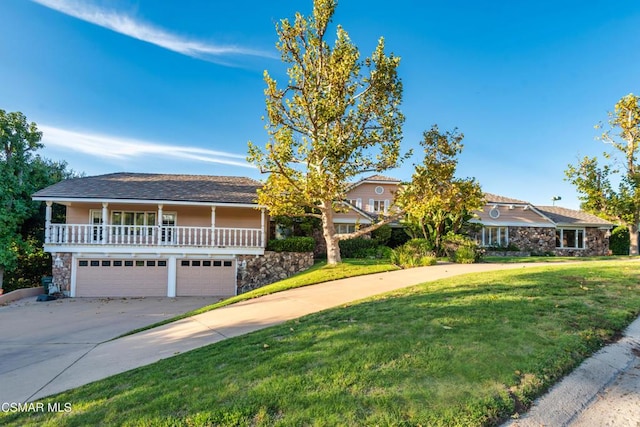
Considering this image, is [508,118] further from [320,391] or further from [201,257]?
[320,391]

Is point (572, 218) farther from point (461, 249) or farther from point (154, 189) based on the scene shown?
point (154, 189)

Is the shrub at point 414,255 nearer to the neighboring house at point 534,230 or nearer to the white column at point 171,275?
the neighboring house at point 534,230

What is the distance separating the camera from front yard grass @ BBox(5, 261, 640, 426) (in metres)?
3.04

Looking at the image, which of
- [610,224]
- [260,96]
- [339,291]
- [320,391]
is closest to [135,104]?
[260,96]

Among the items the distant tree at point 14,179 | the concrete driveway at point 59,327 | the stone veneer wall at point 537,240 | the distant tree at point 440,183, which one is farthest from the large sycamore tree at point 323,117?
the stone veneer wall at point 537,240

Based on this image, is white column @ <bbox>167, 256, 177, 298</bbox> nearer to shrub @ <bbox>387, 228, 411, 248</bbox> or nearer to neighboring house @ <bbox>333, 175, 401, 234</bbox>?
shrub @ <bbox>387, 228, 411, 248</bbox>

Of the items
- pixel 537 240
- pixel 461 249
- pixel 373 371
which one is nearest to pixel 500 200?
pixel 537 240

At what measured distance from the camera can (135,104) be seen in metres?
17.0

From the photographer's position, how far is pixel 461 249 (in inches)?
675

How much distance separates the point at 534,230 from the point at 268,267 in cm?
2311

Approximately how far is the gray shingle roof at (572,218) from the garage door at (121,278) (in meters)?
29.5

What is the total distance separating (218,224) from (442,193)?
11588 millimetres

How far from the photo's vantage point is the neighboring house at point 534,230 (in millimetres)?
27203

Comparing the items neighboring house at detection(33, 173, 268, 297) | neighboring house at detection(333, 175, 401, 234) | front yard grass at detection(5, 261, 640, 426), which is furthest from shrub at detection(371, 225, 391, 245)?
front yard grass at detection(5, 261, 640, 426)
